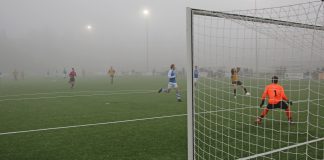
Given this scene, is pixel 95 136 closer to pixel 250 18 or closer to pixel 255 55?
pixel 255 55

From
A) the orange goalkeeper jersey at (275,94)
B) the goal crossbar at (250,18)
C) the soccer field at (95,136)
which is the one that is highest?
the goal crossbar at (250,18)

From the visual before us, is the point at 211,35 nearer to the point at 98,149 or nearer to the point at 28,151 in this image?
the point at 98,149

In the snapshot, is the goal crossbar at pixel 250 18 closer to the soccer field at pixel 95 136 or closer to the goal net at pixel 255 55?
the goal net at pixel 255 55

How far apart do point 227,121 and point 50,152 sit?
16.8ft

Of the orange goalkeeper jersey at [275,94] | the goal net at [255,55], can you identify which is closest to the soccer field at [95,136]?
the goal net at [255,55]

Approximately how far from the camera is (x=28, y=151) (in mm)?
5285

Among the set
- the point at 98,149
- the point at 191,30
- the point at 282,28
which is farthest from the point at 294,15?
the point at 98,149

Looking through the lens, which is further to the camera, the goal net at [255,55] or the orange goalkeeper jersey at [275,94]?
the orange goalkeeper jersey at [275,94]

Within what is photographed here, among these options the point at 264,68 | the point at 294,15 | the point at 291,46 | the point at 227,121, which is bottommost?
the point at 227,121

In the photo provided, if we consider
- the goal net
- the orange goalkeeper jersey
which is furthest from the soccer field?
the orange goalkeeper jersey

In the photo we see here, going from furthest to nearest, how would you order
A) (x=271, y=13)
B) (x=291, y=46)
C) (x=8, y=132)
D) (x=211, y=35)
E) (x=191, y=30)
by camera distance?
(x=8, y=132), (x=291, y=46), (x=271, y=13), (x=211, y=35), (x=191, y=30)

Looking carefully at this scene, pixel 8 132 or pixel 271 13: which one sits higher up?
pixel 271 13

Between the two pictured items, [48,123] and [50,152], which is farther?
[48,123]

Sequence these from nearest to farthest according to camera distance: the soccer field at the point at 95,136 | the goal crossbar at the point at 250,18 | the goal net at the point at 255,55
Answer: the goal crossbar at the point at 250,18, the goal net at the point at 255,55, the soccer field at the point at 95,136
